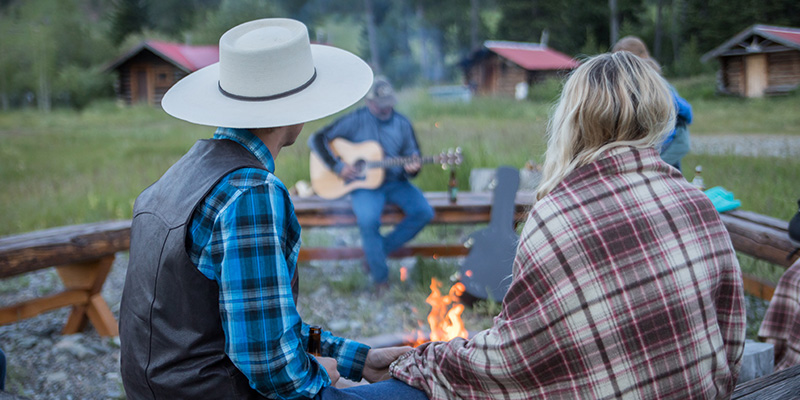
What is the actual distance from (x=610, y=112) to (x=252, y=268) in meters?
1.01

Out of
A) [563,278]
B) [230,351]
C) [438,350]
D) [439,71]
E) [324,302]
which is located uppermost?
[439,71]

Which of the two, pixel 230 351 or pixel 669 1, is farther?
pixel 669 1

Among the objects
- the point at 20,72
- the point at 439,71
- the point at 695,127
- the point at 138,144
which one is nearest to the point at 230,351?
the point at 695,127

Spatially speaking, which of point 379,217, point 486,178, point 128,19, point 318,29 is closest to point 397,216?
point 379,217

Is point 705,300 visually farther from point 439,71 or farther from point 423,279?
point 439,71

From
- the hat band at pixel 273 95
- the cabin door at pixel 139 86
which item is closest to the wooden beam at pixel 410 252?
the hat band at pixel 273 95

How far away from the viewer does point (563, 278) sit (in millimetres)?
1406

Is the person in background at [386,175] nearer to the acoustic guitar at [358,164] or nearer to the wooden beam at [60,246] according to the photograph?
the acoustic guitar at [358,164]

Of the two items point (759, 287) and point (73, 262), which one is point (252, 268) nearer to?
point (73, 262)

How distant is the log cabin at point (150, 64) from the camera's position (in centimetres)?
1220

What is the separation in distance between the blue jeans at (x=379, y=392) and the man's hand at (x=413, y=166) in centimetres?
368

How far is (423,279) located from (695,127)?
324 centimetres

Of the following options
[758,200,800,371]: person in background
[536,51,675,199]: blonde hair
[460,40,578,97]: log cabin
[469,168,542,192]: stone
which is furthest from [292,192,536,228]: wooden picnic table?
[536,51,675,199]: blonde hair

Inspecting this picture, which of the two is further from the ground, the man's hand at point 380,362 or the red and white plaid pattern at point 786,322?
the man's hand at point 380,362
